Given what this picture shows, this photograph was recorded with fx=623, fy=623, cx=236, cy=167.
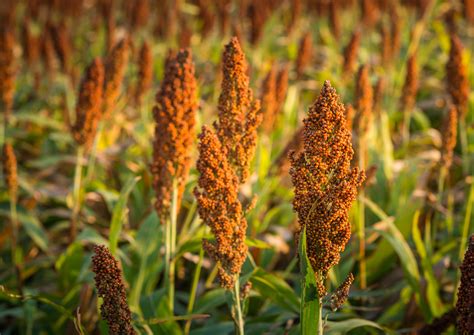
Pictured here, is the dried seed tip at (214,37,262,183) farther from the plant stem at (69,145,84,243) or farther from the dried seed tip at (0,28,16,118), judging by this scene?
the dried seed tip at (0,28,16,118)

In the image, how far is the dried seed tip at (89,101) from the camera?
400 cm

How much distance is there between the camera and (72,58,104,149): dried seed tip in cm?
400

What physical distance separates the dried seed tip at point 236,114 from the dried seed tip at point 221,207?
26cm

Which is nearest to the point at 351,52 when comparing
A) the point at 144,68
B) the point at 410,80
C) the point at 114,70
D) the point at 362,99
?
the point at 410,80

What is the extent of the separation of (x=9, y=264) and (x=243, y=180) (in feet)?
9.33

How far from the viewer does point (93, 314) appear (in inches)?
152

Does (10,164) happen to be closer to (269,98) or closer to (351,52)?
(269,98)

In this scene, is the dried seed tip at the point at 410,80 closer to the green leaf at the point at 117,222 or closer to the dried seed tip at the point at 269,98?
the dried seed tip at the point at 269,98

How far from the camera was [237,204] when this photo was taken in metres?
2.32

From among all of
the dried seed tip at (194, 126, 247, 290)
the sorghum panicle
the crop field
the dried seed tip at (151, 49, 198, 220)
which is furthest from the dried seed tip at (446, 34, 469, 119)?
the dried seed tip at (194, 126, 247, 290)

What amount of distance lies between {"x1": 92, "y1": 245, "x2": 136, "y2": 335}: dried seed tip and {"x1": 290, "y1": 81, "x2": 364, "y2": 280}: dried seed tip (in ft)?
2.18

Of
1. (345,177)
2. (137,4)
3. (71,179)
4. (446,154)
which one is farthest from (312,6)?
(345,177)

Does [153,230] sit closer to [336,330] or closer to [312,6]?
[336,330]

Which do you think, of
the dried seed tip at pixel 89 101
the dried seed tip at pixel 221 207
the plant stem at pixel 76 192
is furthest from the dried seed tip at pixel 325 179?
the plant stem at pixel 76 192
